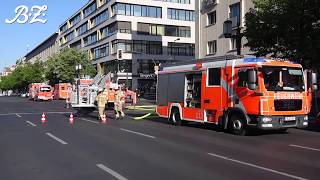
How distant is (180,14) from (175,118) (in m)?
73.9

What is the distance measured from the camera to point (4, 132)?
19000 mm

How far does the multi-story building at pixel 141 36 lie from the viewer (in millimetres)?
87688

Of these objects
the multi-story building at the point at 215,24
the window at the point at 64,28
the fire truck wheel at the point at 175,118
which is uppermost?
the window at the point at 64,28

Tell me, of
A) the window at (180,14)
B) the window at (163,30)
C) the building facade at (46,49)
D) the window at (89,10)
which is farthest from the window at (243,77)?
the building facade at (46,49)

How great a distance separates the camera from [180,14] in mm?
94812

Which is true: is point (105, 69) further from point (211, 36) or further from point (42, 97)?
point (211, 36)

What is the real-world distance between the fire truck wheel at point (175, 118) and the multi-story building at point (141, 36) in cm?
6052

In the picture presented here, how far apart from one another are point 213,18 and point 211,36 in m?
1.76

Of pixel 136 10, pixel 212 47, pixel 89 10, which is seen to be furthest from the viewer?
pixel 89 10

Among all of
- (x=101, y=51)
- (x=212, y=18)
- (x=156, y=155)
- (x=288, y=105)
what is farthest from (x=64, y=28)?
(x=156, y=155)

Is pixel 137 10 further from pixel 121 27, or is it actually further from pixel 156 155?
pixel 156 155

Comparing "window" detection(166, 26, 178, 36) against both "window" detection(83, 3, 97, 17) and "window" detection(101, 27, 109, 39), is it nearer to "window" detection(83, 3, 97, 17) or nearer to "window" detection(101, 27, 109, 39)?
"window" detection(101, 27, 109, 39)

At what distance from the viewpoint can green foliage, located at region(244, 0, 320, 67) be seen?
74.0 feet

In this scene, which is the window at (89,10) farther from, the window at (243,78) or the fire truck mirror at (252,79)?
the fire truck mirror at (252,79)
